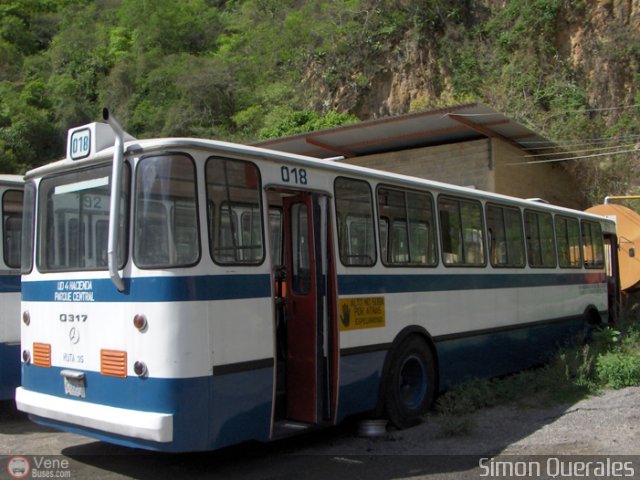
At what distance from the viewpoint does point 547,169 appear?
21.2 meters

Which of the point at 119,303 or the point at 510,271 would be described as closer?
the point at 119,303

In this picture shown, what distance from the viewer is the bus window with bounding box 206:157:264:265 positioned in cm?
548

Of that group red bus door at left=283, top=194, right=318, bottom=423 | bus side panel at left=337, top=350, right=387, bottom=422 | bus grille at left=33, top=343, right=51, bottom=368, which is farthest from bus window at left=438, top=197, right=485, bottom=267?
bus grille at left=33, top=343, right=51, bottom=368

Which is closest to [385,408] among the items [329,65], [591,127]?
[591,127]

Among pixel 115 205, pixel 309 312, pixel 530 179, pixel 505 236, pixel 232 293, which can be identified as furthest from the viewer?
pixel 530 179

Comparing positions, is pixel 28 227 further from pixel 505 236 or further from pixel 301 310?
pixel 505 236

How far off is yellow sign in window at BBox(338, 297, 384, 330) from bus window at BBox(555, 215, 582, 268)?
17.8 feet

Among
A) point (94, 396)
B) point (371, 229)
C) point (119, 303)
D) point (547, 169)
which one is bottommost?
point (94, 396)

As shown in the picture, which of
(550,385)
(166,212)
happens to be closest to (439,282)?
(550,385)

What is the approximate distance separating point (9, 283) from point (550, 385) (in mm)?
6808

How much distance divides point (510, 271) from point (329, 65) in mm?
21566

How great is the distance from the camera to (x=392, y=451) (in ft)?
21.3

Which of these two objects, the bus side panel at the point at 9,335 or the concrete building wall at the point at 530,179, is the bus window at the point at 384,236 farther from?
the concrete building wall at the point at 530,179

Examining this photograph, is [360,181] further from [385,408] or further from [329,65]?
[329,65]
